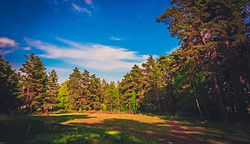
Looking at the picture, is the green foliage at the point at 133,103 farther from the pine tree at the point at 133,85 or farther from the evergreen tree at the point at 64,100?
the evergreen tree at the point at 64,100

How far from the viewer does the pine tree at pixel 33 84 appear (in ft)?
202

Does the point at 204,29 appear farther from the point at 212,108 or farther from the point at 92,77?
the point at 92,77

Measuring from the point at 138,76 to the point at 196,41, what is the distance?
168ft

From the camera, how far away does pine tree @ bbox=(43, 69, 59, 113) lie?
215 feet

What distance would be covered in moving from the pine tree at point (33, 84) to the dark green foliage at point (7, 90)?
7.01 m

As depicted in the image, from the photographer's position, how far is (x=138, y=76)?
249ft

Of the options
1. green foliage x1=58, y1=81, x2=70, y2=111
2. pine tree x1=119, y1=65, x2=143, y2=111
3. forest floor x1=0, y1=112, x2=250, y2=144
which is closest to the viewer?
forest floor x1=0, y1=112, x2=250, y2=144

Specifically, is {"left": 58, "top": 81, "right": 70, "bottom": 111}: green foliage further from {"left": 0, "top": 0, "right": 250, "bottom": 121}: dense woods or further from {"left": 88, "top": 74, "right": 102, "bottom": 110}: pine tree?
{"left": 88, "top": 74, "right": 102, "bottom": 110}: pine tree

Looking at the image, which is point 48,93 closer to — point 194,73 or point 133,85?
point 133,85

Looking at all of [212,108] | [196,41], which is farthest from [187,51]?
[212,108]

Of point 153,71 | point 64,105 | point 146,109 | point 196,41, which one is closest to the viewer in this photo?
point 196,41

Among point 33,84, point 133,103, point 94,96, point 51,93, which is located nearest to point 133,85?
point 133,103

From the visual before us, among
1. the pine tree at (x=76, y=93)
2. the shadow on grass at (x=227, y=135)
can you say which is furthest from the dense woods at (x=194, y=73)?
the pine tree at (x=76, y=93)

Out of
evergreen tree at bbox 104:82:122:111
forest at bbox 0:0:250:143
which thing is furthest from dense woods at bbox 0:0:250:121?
evergreen tree at bbox 104:82:122:111
